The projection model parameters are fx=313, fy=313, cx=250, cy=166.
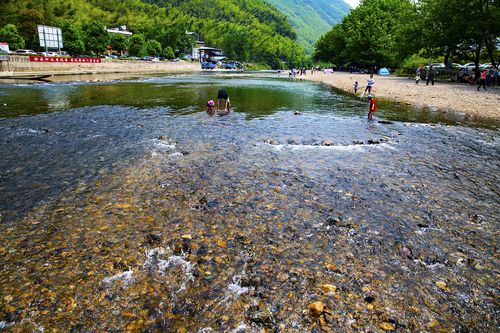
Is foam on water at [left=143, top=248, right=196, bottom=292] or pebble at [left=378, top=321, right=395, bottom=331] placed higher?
foam on water at [left=143, top=248, right=196, bottom=292]

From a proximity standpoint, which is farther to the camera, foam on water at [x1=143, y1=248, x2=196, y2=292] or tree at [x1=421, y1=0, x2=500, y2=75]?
tree at [x1=421, y1=0, x2=500, y2=75]

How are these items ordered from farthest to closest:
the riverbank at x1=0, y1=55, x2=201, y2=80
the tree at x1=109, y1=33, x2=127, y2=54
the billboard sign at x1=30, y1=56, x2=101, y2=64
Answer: the tree at x1=109, y1=33, x2=127, y2=54
the billboard sign at x1=30, y1=56, x2=101, y2=64
the riverbank at x1=0, y1=55, x2=201, y2=80

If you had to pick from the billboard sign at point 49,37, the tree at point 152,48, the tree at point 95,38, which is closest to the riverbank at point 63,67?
the billboard sign at point 49,37

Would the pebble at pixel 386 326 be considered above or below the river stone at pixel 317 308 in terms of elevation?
below

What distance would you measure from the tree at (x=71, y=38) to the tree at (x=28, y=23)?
11976mm

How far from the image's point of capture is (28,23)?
4085 inches

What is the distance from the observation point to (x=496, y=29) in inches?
1663

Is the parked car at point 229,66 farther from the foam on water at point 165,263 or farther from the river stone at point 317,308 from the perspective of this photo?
the river stone at point 317,308

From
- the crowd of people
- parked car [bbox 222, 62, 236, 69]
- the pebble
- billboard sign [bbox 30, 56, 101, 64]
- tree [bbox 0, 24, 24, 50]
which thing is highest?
tree [bbox 0, 24, 24, 50]

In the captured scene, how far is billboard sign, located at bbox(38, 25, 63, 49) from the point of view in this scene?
75306mm

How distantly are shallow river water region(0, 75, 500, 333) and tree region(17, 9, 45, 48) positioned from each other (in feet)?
385

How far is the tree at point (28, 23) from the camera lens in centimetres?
10338

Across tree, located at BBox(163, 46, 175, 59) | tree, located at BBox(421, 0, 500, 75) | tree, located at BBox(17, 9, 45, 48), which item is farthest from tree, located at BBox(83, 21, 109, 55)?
tree, located at BBox(421, 0, 500, 75)

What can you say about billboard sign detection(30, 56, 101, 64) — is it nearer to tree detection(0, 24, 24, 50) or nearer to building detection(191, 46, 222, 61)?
tree detection(0, 24, 24, 50)
